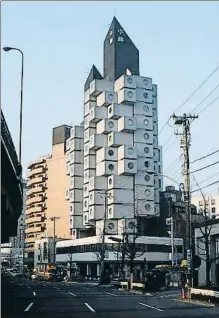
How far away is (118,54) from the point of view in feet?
429

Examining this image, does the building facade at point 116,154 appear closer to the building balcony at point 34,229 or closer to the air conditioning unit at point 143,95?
the air conditioning unit at point 143,95

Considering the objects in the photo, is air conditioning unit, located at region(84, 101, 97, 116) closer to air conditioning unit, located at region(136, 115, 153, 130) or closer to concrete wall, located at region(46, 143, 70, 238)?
air conditioning unit, located at region(136, 115, 153, 130)

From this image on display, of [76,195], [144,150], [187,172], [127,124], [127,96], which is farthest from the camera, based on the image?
[76,195]

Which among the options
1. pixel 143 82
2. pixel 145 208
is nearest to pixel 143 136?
pixel 143 82

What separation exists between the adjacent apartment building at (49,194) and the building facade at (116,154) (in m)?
14.9

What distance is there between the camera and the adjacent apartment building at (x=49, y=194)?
477 feet

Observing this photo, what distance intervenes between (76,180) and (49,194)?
24.0m

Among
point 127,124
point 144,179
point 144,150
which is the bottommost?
point 144,179

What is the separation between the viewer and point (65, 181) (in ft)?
484

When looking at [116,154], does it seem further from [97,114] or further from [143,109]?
[143,109]

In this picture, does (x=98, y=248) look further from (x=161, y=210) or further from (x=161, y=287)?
(x=161, y=287)

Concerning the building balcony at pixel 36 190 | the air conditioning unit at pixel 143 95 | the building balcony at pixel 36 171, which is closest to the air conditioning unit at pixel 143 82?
the air conditioning unit at pixel 143 95

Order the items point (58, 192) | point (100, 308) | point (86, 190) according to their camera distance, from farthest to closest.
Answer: point (58, 192)
point (86, 190)
point (100, 308)

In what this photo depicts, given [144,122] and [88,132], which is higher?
[144,122]
